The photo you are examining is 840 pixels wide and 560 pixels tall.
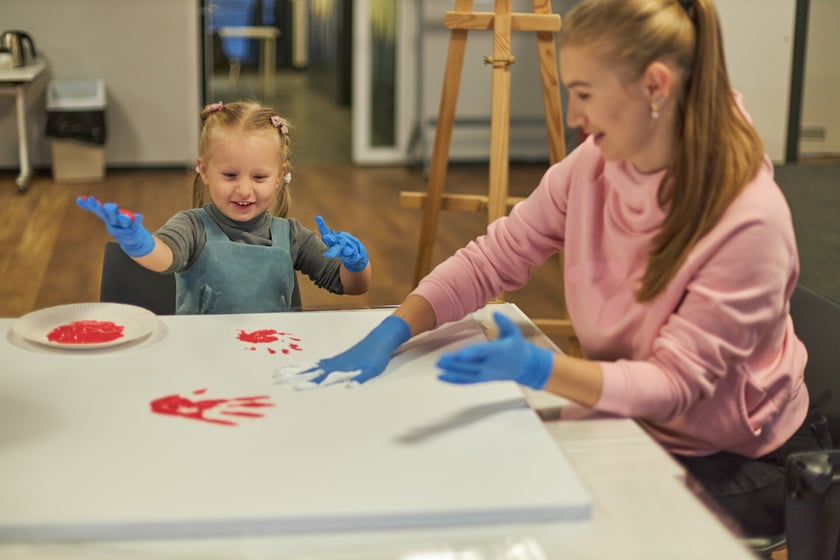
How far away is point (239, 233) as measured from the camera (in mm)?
1760

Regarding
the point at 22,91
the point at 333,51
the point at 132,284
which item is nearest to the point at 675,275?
the point at 132,284

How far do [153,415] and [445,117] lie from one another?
5.35 ft

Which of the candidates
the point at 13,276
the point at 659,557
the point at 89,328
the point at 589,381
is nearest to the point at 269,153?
the point at 89,328

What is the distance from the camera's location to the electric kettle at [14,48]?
5.43 m

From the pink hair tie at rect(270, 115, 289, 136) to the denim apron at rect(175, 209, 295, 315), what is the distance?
19 centimetres

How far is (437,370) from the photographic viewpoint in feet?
4.01

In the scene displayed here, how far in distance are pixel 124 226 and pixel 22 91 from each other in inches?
171

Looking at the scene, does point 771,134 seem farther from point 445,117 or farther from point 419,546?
point 419,546

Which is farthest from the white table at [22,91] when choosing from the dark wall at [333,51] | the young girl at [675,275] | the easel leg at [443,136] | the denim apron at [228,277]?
the young girl at [675,275]

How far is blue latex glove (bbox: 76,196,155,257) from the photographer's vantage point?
133 cm

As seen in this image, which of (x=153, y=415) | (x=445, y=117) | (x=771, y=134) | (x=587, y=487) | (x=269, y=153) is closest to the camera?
(x=587, y=487)

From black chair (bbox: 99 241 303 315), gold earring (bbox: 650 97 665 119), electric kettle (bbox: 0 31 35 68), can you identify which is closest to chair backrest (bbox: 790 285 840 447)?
gold earring (bbox: 650 97 665 119)

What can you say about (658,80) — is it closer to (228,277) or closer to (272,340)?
(272,340)

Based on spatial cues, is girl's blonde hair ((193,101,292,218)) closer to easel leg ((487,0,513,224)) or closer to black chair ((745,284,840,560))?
easel leg ((487,0,513,224))
